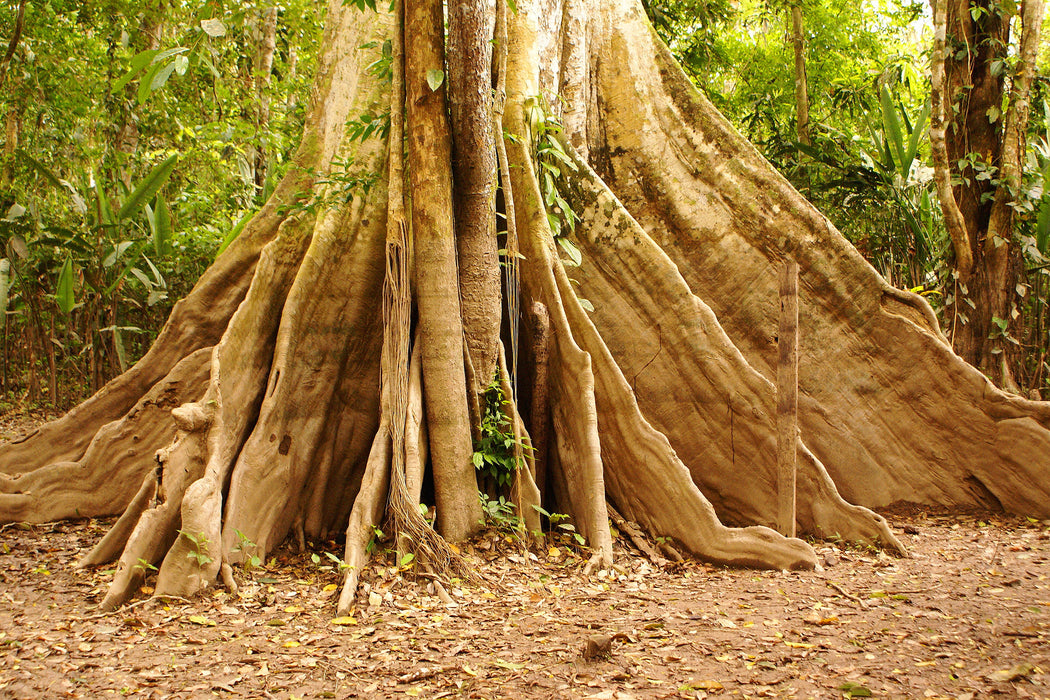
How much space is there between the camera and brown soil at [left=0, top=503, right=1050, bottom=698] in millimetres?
2588

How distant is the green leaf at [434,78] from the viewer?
3934mm

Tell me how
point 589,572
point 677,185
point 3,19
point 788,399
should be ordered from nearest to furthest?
point 589,572, point 788,399, point 677,185, point 3,19

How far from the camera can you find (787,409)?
4.16 m

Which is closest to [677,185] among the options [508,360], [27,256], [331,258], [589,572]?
[508,360]

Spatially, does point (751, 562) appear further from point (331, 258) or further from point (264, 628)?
point (331, 258)

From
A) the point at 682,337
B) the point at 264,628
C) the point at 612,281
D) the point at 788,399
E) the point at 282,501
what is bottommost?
the point at 264,628

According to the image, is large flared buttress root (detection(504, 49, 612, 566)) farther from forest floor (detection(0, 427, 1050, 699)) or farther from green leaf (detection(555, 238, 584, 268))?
forest floor (detection(0, 427, 1050, 699))

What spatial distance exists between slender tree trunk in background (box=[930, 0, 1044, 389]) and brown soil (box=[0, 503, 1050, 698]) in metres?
2.67

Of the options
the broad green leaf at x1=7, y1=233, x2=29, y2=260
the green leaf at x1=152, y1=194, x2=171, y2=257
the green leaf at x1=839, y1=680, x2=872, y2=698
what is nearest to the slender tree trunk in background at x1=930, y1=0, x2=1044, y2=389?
the green leaf at x1=839, y1=680, x2=872, y2=698

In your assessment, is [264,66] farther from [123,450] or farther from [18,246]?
[123,450]

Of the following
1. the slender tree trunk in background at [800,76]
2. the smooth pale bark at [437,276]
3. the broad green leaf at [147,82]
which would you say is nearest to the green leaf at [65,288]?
the broad green leaf at [147,82]

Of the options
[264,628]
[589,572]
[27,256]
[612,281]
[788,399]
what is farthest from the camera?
[27,256]

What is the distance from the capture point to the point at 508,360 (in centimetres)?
474

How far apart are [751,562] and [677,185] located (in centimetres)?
282
